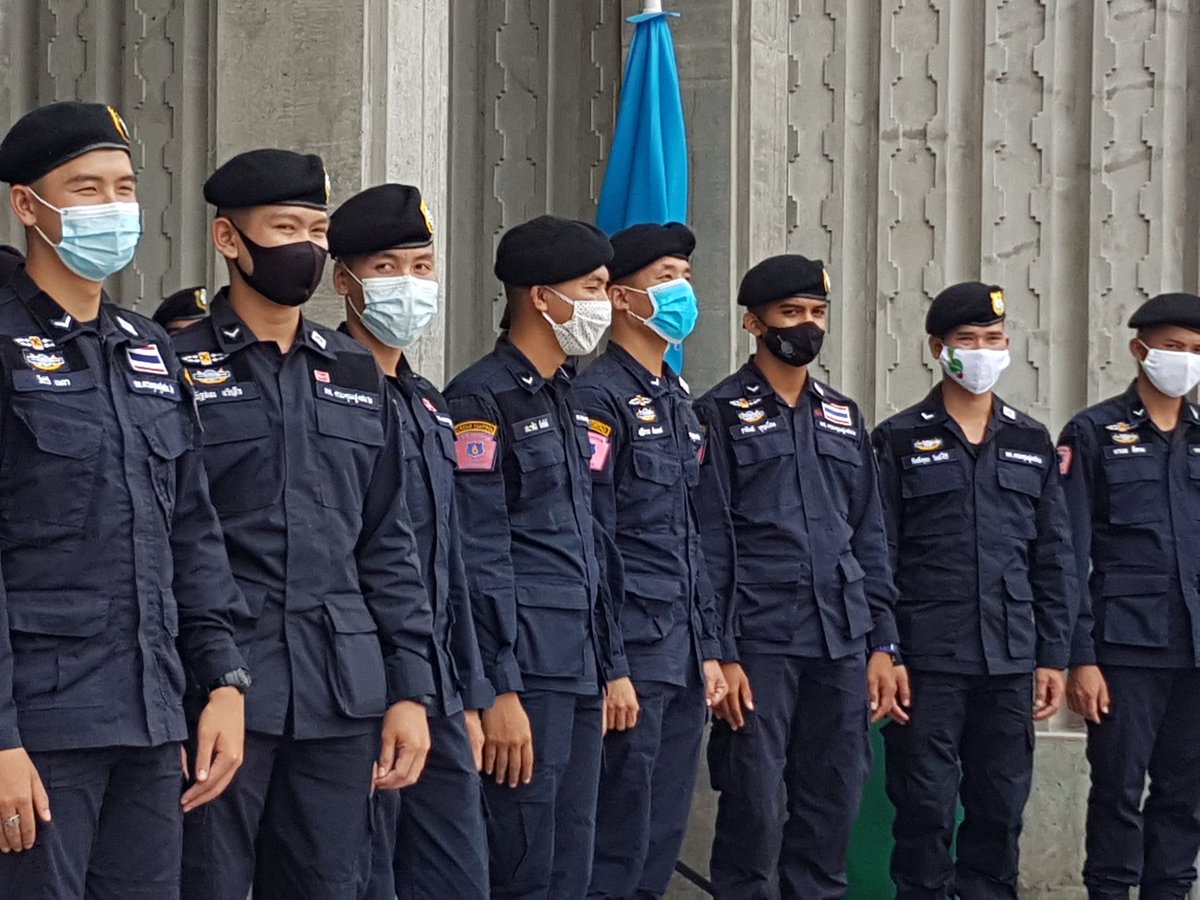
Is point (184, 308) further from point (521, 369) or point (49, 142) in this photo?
point (49, 142)

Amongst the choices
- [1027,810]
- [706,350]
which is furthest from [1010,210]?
[1027,810]

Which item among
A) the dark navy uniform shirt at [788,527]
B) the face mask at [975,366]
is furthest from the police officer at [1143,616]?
the dark navy uniform shirt at [788,527]

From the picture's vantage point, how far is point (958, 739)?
608 centimetres

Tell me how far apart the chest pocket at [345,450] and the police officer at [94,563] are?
1.19ft

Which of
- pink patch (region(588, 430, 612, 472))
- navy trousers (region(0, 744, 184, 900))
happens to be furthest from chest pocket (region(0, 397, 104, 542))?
pink patch (region(588, 430, 612, 472))

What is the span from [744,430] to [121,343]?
2.58 metres

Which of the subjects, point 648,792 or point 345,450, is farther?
point 648,792

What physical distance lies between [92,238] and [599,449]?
197cm

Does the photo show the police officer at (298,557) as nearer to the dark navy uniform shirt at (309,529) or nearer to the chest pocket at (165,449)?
the dark navy uniform shirt at (309,529)

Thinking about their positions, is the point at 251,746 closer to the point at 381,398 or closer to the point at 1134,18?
the point at 381,398

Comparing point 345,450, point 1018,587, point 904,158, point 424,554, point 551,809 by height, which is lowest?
point 551,809

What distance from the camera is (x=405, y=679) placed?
402 cm

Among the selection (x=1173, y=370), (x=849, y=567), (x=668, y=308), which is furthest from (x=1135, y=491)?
(x=668, y=308)

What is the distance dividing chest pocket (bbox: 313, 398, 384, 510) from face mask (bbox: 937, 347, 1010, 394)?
2.64m
